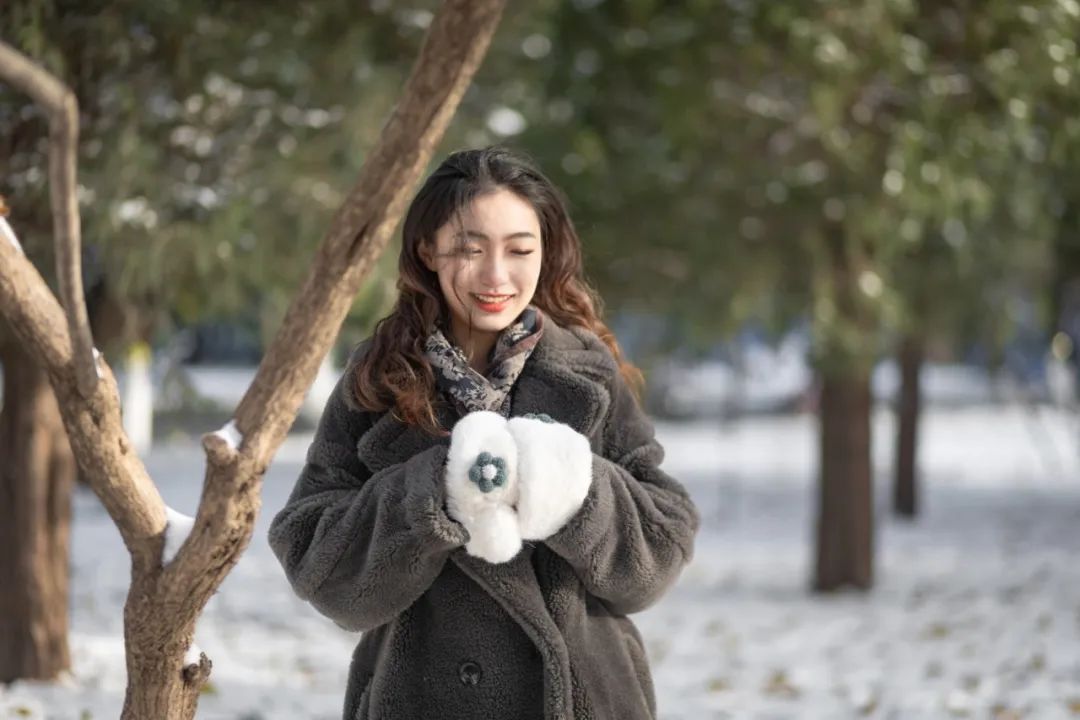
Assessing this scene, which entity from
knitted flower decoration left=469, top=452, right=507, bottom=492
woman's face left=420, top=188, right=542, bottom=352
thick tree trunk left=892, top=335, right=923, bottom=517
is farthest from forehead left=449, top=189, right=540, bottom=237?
thick tree trunk left=892, top=335, right=923, bottom=517

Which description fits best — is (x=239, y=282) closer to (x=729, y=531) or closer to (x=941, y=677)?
(x=941, y=677)

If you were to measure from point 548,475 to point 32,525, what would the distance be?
163 inches

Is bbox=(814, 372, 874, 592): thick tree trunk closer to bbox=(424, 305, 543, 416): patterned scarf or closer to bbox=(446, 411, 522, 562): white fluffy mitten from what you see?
bbox=(424, 305, 543, 416): patterned scarf

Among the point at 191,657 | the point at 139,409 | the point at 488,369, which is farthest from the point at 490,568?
the point at 139,409

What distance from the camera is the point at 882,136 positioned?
699cm

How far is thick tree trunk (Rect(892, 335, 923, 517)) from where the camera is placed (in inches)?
476

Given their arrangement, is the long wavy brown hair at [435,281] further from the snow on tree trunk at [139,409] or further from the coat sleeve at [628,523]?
the snow on tree trunk at [139,409]

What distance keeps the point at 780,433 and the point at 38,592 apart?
18860mm

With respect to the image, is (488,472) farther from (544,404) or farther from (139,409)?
(139,409)

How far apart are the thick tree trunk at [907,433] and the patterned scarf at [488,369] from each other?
915 cm

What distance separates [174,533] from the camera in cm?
225

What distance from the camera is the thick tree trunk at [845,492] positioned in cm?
893

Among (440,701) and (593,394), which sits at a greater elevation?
(593,394)

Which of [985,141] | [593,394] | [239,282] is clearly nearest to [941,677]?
[985,141]
